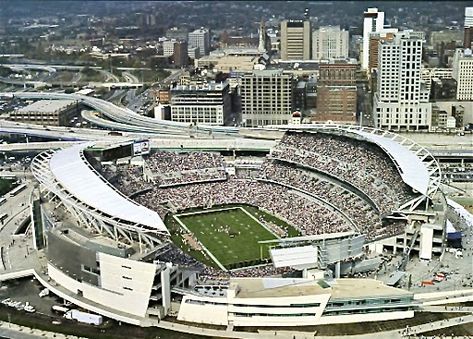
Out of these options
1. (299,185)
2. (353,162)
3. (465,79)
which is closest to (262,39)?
(465,79)

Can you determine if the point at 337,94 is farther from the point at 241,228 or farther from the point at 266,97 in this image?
the point at 241,228

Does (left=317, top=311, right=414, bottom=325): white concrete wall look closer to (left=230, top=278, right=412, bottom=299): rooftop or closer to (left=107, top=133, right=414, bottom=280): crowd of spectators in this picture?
(left=230, top=278, right=412, bottom=299): rooftop

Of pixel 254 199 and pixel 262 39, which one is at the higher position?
pixel 262 39

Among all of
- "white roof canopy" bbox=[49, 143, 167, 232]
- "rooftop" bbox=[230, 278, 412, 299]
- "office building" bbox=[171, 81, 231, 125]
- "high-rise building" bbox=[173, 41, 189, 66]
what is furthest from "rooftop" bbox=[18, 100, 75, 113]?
"rooftop" bbox=[230, 278, 412, 299]

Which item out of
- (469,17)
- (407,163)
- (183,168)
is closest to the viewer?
(407,163)

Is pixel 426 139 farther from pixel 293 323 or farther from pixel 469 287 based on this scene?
pixel 293 323

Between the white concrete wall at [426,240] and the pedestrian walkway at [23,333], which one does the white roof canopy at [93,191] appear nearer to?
the pedestrian walkway at [23,333]

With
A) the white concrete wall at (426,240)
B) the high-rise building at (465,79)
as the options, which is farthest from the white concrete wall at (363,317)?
the high-rise building at (465,79)
